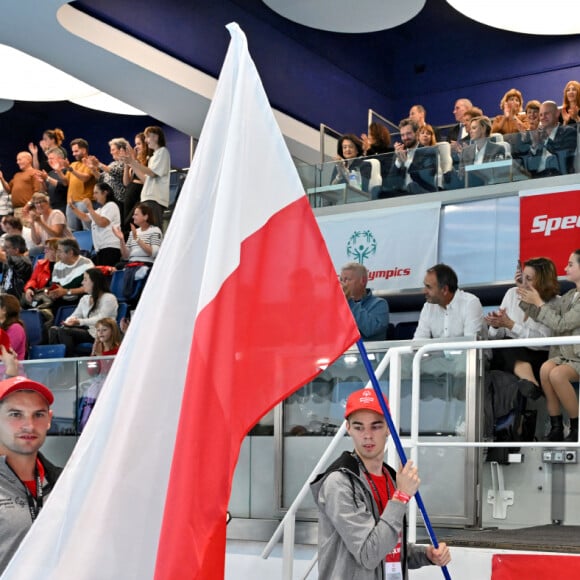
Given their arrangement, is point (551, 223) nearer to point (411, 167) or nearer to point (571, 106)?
point (571, 106)

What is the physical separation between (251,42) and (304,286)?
12.3 m

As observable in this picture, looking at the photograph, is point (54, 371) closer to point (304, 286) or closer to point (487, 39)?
point (304, 286)

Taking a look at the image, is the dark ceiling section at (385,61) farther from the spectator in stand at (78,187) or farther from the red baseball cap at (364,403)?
the red baseball cap at (364,403)

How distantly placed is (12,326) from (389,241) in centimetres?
390

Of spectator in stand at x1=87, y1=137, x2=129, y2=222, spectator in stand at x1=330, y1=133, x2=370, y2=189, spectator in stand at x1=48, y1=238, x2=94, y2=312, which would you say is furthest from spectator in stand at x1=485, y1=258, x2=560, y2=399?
spectator in stand at x1=87, y1=137, x2=129, y2=222

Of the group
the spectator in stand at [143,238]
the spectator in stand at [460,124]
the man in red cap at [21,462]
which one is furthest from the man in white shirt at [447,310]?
the man in red cap at [21,462]

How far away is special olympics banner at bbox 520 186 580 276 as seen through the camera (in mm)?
9906

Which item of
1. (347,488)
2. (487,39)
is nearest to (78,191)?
(487,39)

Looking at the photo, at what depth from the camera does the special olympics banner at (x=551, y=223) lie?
9.91 m

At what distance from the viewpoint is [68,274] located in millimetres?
11211

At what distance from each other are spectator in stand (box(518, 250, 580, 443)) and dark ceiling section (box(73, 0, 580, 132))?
7944 millimetres

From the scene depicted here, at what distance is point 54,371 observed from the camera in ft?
27.7

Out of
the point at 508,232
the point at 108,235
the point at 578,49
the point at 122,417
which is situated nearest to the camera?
the point at 122,417

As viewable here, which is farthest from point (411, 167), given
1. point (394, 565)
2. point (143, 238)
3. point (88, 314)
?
point (394, 565)
